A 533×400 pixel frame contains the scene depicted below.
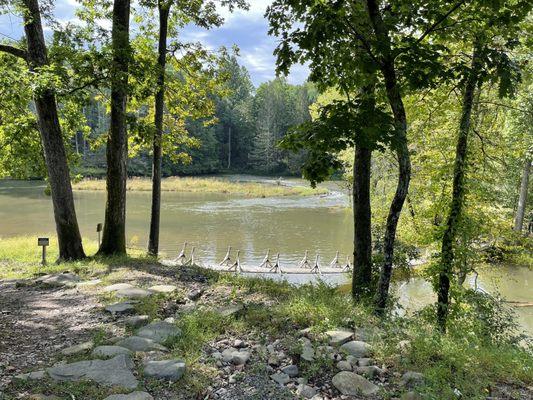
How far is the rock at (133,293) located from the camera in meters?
6.12

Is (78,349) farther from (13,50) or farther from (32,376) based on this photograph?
(13,50)

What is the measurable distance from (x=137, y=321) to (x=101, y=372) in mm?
1339

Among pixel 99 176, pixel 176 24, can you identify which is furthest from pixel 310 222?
pixel 99 176

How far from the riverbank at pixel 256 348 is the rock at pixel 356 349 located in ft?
0.03

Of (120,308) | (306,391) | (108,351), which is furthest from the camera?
(120,308)

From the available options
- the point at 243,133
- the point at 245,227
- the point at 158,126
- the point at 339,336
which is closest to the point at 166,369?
the point at 339,336

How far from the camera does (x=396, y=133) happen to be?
14.5 ft

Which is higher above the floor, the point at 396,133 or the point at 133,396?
the point at 396,133

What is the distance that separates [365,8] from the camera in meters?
4.88

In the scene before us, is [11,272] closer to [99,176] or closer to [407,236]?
[407,236]

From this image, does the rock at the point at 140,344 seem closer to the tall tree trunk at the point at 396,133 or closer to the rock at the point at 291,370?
the rock at the point at 291,370

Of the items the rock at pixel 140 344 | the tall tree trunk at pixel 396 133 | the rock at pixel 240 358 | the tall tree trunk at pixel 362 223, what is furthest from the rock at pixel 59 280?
the tall tree trunk at pixel 396 133

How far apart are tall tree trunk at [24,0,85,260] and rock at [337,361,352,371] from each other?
744cm

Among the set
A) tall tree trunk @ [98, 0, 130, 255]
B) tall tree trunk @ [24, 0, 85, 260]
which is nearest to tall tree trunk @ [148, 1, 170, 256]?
tall tree trunk @ [98, 0, 130, 255]
